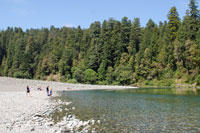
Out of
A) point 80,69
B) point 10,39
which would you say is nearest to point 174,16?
point 80,69

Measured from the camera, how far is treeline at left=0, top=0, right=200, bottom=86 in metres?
71.3

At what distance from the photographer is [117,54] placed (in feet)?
297

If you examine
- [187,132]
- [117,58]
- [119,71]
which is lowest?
[187,132]

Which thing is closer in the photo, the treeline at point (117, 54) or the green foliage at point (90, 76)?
the treeline at point (117, 54)

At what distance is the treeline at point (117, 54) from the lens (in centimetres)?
7131

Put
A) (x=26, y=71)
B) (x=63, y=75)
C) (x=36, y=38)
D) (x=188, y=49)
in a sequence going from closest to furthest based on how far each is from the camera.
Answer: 1. (x=188, y=49)
2. (x=63, y=75)
3. (x=26, y=71)
4. (x=36, y=38)

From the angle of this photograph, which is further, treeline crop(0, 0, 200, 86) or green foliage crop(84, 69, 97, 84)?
green foliage crop(84, 69, 97, 84)

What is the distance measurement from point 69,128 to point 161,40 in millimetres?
71933

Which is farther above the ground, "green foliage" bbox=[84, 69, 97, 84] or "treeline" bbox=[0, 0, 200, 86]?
"treeline" bbox=[0, 0, 200, 86]

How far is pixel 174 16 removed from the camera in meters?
81.1

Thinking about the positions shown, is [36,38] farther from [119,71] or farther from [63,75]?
[119,71]

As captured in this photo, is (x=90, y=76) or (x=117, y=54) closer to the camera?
(x=90, y=76)

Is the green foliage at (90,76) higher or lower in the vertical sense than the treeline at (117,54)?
lower

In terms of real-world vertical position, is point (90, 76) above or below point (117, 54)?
below
